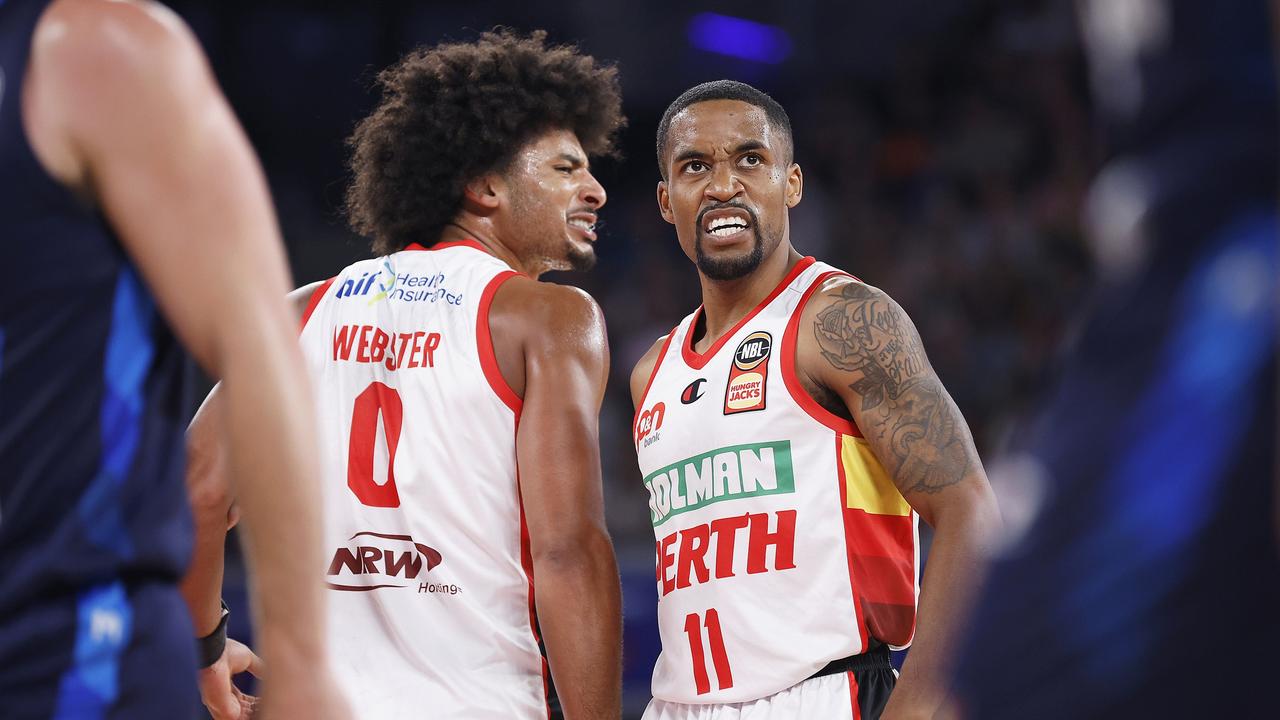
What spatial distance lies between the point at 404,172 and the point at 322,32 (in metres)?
7.97

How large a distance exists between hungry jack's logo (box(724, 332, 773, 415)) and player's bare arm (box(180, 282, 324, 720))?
46.0 inches

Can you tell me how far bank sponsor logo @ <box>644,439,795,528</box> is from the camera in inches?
135

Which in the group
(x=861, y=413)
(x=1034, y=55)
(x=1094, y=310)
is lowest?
(x=1094, y=310)

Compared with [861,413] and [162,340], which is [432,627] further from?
[162,340]

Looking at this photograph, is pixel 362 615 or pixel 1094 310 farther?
pixel 362 615

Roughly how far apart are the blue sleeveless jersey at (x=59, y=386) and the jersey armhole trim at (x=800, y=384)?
2153 mm

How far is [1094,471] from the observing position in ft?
4.20

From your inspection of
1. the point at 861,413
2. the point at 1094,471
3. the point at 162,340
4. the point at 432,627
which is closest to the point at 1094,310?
the point at 1094,471

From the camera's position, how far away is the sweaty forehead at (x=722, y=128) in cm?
384

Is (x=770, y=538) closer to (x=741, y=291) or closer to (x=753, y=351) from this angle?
(x=753, y=351)

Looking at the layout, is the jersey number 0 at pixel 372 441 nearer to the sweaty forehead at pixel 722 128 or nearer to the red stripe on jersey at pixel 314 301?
the red stripe on jersey at pixel 314 301

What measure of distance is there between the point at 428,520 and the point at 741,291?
117 centimetres

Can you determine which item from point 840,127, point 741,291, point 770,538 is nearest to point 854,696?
point 770,538

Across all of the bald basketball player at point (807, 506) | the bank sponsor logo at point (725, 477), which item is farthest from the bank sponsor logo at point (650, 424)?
the bank sponsor logo at point (725, 477)
